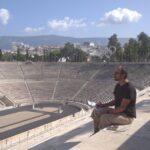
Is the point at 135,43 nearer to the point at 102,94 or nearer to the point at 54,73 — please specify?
the point at 54,73

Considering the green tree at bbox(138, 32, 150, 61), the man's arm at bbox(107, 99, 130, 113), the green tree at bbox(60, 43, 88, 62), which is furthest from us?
the green tree at bbox(60, 43, 88, 62)

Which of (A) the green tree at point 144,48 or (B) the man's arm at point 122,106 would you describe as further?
(A) the green tree at point 144,48

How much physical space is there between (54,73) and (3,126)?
2398 cm

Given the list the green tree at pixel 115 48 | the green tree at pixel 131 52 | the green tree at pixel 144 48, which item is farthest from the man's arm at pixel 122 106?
the green tree at pixel 115 48

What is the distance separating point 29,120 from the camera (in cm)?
2672

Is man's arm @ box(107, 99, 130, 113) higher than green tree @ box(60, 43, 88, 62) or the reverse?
higher

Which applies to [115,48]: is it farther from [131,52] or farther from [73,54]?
[73,54]

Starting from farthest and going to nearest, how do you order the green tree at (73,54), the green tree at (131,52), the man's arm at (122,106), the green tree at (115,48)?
the green tree at (73,54), the green tree at (115,48), the green tree at (131,52), the man's arm at (122,106)

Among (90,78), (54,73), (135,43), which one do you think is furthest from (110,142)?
(135,43)

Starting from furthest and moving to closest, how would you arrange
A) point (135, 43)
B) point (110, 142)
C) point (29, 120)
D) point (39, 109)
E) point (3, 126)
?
point (135, 43), point (39, 109), point (29, 120), point (3, 126), point (110, 142)

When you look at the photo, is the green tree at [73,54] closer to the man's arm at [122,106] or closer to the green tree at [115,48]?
the green tree at [115,48]

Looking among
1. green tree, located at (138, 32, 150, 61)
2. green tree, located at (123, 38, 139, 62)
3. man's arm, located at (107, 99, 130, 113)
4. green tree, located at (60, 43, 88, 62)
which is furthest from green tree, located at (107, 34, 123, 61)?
man's arm, located at (107, 99, 130, 113)

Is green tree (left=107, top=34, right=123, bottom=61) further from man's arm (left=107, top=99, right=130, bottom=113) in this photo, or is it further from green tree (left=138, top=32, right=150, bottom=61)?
man's arm (left=107, top=99, right=130, bottom=113)

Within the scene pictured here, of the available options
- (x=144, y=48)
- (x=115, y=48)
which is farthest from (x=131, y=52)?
(x=115, y=48)
